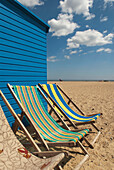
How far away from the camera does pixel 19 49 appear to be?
3443mm

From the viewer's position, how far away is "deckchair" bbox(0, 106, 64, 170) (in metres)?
1.42

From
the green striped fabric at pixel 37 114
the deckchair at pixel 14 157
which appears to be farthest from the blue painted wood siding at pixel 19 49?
the deckchair at pixel 14 157

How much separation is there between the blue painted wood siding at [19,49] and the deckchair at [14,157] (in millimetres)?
1365

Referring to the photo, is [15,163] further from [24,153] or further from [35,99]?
[35,99]

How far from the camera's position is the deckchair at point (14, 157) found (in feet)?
4.65

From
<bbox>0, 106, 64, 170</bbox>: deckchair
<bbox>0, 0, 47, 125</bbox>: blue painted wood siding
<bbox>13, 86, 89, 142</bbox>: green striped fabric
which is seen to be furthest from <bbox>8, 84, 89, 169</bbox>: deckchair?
<bbox>0, 0, 47, 125</bbox>: blue painted wood siding

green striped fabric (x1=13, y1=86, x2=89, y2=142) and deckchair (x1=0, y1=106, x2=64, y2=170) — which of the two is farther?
green striped fabric (x1=13, y1=86, x2=89, y2=142)

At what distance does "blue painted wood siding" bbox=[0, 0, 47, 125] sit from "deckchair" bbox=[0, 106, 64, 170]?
1365 millimetres

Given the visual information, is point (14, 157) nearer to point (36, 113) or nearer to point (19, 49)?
point (36, 113)

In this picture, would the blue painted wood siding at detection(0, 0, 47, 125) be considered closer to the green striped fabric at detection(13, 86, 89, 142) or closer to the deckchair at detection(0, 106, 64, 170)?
the green striped fabric at detection(13, 86, 89, 142)

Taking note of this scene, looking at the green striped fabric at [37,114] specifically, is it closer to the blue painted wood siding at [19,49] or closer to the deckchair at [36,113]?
the deckchair at [36,113]

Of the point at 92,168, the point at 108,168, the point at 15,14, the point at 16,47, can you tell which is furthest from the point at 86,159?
the point at 15,14

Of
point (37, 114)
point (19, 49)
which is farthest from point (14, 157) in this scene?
point (19, 49)

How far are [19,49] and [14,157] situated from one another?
8.53 feet
